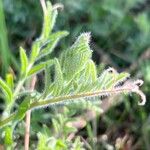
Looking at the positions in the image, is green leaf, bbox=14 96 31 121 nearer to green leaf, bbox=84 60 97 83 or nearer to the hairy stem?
the hairy stem

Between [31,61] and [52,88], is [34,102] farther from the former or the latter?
[31,61]

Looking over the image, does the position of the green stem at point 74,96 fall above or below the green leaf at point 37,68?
below

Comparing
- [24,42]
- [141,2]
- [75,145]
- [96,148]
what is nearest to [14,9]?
[24,42]

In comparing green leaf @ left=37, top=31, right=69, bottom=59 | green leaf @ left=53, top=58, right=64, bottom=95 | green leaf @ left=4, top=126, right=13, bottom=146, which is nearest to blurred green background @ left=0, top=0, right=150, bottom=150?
green leaf @ left=37, top=31, right=69, bottom=59

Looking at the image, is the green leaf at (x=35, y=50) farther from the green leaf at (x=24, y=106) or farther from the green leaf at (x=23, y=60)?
the green leaf at (x=24, y=106)

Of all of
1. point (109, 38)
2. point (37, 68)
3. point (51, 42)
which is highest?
point (109, 38)

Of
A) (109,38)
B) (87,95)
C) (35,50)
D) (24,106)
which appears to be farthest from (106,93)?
(109,38)

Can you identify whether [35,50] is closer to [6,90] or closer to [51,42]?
[51,42]

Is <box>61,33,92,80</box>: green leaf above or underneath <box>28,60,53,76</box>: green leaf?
underneath

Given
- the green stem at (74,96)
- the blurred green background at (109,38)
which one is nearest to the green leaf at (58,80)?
the green stem at (74,96)
